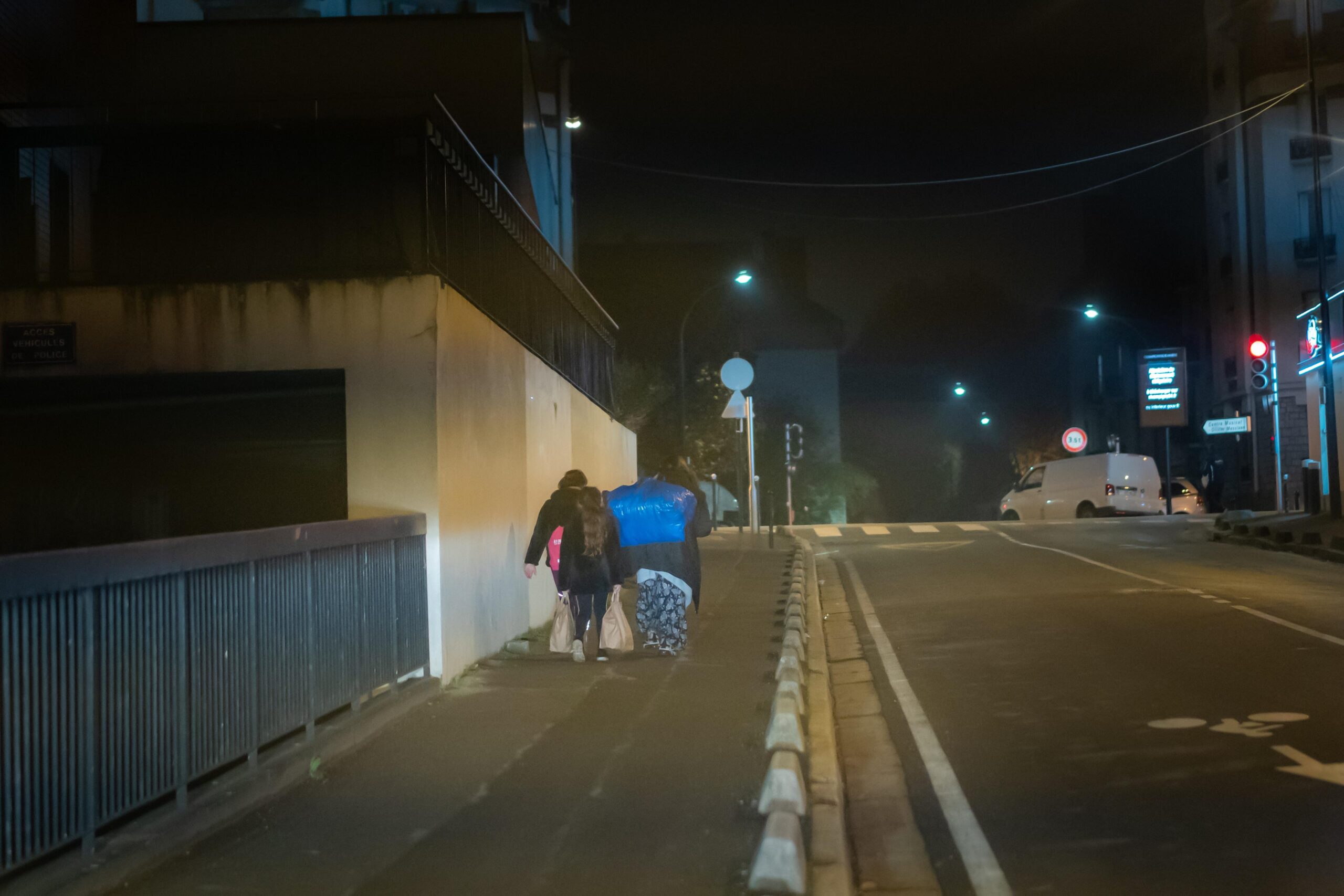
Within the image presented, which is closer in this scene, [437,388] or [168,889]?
[168,889]

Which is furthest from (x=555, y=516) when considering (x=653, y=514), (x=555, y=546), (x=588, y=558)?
(x=653, y=514)

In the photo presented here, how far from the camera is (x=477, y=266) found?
10828 mm

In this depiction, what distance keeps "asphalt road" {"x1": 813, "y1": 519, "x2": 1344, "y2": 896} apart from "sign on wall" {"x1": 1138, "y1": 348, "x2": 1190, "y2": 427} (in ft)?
93.3

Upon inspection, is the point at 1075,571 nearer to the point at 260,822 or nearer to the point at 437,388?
the point at 437,388

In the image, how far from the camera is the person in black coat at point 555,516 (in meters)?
11.0

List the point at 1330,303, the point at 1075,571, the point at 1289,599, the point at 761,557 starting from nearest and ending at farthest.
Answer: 1. the point at 1289,599
2. the point at 1075,571
3. the point at 761,557
4. the point at 1330,303

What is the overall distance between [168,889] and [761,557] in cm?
1901

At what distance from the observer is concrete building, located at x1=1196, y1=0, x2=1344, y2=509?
142 ft

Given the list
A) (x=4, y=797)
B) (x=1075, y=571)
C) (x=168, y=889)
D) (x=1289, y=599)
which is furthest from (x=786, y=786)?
(x=1075, y=571)

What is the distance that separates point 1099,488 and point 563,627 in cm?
2762

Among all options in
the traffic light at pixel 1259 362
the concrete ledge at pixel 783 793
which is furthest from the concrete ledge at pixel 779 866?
the traffic light at pixel 1259 362

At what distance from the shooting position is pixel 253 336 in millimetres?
9125

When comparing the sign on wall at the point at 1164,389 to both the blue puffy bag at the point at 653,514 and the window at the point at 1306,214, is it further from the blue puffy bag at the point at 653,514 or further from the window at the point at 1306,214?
the blue puffy bag at the point at 653,514

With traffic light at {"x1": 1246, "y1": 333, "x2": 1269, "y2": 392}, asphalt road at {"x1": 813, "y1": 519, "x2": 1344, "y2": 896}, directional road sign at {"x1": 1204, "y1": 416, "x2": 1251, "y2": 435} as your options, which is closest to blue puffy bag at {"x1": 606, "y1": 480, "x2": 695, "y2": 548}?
asphalt road at {"x1": 813, "y1": 519, "x2": 1344, "y2": 896}
